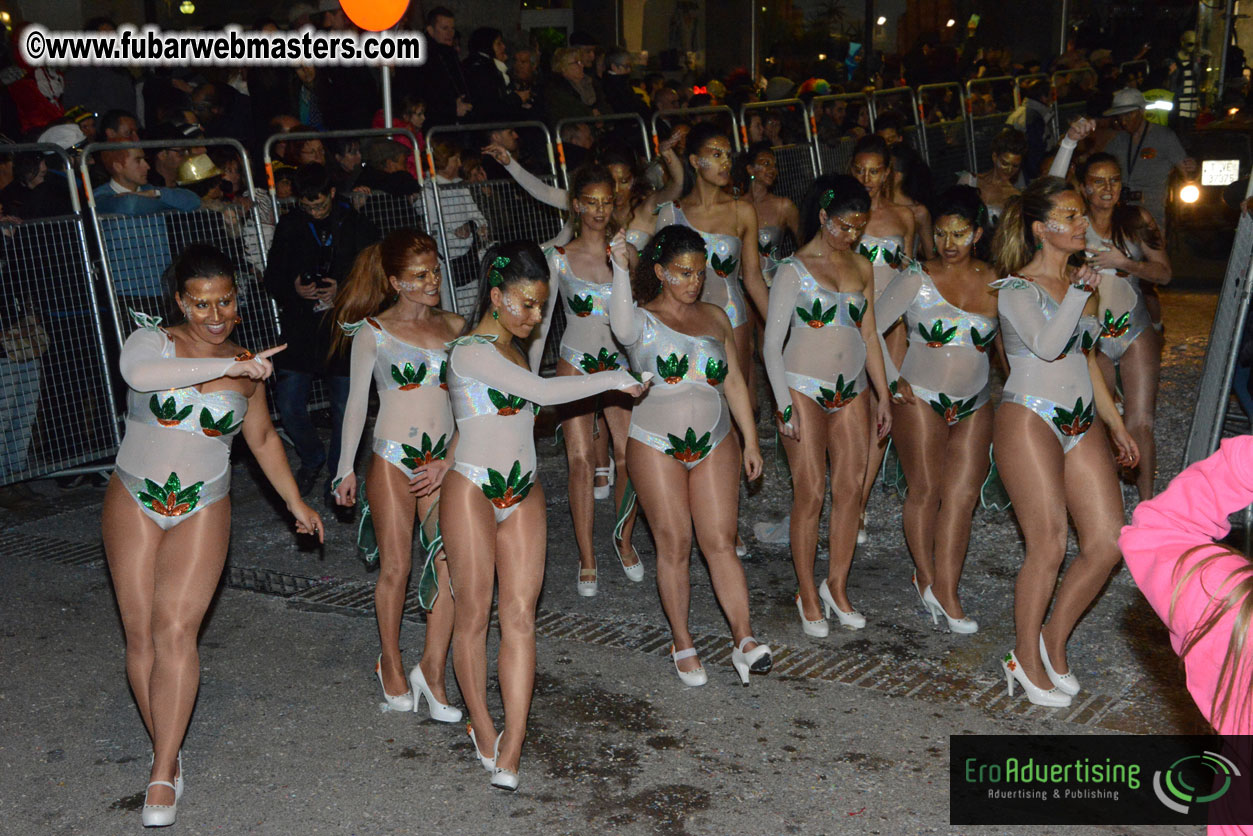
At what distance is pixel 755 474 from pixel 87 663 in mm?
3094

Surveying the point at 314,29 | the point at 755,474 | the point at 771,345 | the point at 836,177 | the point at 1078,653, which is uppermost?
the point at 314,29

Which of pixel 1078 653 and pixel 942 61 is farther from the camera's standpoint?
pixel 942 61

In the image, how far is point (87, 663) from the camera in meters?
5.85

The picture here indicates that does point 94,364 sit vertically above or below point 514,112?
below

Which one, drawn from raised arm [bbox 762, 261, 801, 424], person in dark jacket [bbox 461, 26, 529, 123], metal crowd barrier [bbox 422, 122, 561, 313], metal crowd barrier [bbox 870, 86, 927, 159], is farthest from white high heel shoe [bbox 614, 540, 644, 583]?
metal crowd barrier [bbox 870, 86, 927, 159]

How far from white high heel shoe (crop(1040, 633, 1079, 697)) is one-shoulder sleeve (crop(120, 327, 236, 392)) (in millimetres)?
3353

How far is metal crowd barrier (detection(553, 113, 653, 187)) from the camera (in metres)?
10.1

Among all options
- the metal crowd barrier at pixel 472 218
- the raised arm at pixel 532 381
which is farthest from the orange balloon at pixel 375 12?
the raised arm at pixel 532 381

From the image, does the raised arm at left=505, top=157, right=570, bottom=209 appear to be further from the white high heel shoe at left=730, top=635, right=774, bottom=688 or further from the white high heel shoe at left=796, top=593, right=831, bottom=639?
the white high heel shoe at left=730, top=635, right=774, bottom=688

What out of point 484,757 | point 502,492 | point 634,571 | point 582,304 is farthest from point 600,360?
point 484,757

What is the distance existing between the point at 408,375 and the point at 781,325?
1697 mm

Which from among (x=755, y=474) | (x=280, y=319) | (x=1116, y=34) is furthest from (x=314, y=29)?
(x=1116, y=34)

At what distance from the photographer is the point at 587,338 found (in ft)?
22.2

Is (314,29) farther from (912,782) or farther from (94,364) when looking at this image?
(912,782)
